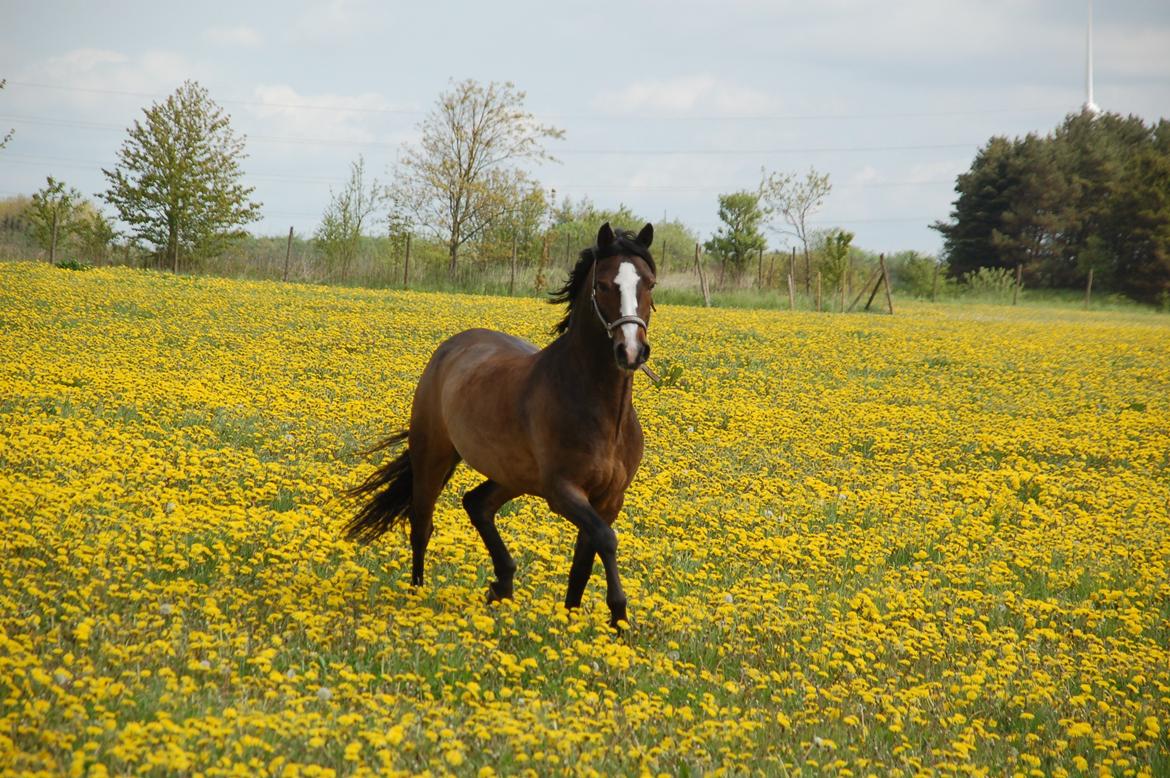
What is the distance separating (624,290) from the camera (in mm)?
5602

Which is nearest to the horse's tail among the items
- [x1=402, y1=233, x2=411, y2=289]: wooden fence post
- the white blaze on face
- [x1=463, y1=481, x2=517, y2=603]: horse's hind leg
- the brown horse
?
the brown horse

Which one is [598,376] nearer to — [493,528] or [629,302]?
[629,302]

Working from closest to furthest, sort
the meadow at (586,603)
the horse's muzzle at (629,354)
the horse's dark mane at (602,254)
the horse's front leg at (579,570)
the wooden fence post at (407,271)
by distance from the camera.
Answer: the meadow at (586,603) < the horse's muzzle at (629,354) < the horse's dark mane at (602,254) < the horse's front leg at (579,570) < the wooden fence post at (407,271)

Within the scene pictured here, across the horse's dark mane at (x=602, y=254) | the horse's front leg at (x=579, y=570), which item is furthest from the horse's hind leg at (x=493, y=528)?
the horse's dark mane at (x=602, y=254)

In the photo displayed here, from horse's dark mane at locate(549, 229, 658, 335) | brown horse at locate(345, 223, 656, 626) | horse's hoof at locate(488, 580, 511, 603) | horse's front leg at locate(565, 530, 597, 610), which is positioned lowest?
horse's hoof at locate(488, 580, 511, 603)

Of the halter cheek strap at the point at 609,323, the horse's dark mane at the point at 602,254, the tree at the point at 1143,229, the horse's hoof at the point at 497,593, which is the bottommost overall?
the horse's hoof at the point at 497,593

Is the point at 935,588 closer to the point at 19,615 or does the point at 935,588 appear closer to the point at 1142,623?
the point at 1142,623

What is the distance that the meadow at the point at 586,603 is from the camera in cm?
452

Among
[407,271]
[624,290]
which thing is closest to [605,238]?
[624,290]

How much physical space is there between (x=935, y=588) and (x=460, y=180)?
46768 mm

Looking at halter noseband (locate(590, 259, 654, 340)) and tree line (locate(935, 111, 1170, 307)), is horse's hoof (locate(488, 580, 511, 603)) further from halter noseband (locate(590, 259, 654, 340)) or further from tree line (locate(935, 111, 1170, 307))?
tree line (locate(935, 111, 1170, 307))

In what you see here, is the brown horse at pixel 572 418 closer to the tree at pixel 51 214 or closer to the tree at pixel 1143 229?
the tree at pixel 51 214

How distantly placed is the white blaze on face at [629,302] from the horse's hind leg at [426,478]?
82.1 inches

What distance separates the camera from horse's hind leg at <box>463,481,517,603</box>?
260 inches
